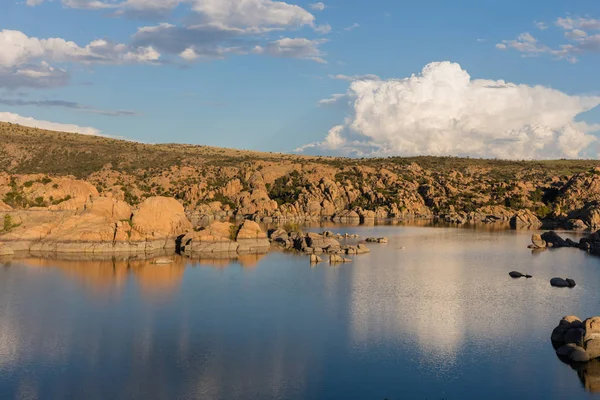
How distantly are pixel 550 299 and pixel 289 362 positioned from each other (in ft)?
105

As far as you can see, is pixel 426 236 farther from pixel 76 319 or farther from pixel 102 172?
pixel 102 172

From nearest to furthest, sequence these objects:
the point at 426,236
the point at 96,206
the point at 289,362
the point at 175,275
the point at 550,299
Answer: the point at 289,362 → the point at 550,299 → the point at 175,275 → the point at 96,206 → the point at 426,236

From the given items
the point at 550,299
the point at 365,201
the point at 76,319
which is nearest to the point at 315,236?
the point at 550,299

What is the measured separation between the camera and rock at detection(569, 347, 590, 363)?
39.2 meters

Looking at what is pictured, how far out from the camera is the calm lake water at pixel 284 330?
34.6 meters

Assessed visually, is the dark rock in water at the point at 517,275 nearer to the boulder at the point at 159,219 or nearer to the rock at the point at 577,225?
the boulder at the point at 159,219

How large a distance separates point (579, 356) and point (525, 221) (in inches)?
4539

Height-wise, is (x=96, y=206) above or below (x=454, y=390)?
above

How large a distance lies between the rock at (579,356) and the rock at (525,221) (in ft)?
354

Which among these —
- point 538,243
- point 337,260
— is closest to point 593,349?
point 337,260

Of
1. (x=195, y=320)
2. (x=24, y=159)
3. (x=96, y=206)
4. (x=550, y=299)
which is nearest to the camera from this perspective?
(x=195, y=320)

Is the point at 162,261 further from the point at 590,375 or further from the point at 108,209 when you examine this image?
the point at 590,375

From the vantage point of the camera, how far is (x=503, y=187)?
183500mm

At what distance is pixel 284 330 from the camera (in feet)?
150
